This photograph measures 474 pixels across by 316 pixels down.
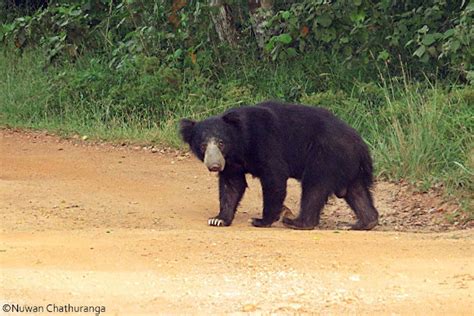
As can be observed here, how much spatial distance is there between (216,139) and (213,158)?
0.17m

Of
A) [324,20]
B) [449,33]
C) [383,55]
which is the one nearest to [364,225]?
[449,33]

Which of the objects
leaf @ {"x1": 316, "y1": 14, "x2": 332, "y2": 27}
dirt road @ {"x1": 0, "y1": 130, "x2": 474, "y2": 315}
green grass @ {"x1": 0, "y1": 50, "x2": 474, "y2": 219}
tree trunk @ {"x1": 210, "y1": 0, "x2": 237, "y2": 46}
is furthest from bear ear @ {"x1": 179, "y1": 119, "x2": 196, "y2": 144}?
tree trunk @ {"x1": 210, "y1": 0, "x2": 237, "y2": 46}

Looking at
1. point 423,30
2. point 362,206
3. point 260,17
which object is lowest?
point 362,206

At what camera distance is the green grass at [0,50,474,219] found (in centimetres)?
947

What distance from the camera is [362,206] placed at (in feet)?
26.7

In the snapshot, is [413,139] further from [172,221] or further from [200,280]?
[200,280]

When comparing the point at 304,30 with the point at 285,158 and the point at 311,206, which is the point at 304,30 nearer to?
the point at 285,158

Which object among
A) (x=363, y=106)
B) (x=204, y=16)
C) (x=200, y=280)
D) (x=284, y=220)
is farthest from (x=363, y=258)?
(x=204, y=16)

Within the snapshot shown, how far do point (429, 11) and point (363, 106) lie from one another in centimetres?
116

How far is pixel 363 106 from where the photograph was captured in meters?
10.8

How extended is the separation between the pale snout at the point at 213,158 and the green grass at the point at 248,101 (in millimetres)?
2050

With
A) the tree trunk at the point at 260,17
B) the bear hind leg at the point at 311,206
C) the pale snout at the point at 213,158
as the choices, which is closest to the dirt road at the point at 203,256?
the bear hind leg at the point at 311,206

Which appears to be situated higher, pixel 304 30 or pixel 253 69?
pixel 304 30

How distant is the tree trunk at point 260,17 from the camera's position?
1222 centimetres
